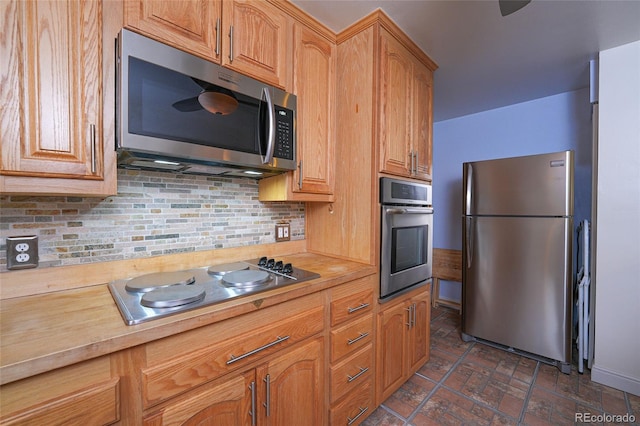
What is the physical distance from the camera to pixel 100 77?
3.10 feet

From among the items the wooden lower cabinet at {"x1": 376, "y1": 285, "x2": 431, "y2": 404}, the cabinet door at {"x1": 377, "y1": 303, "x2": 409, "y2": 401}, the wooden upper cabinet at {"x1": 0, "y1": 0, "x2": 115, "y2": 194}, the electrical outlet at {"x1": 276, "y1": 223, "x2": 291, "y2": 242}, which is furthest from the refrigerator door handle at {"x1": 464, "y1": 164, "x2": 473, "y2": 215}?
the wooden upper cabinet at {"x1": 0, "y1": 0, "x2": 115, "y2": 194}

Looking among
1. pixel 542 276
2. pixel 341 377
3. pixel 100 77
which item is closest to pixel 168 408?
pixel 341 377

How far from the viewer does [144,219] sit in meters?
1.30

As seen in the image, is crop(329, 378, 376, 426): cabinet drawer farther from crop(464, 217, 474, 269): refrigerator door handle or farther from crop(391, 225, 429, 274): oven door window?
crop(464, 217, 474, 269): refrigerator door handle

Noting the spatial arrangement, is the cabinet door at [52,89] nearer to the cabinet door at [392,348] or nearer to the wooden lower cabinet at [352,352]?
the wooden lower cabinet at [352,352]

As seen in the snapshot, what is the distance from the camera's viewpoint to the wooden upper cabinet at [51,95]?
81cm

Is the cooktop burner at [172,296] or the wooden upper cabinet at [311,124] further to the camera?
the wooden upper cabinet at [311,124]

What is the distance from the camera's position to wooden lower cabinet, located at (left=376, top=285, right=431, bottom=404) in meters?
1.63

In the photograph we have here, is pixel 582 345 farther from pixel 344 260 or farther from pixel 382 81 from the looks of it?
pixel 382 81

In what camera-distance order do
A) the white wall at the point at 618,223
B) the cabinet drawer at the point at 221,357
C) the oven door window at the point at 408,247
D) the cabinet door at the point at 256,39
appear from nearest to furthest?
the cabinet drawer at the point at 221,357, the cabinet door at the point at 256,39, the oven door window at the point at 408,247, the white wall at the point at 618,223

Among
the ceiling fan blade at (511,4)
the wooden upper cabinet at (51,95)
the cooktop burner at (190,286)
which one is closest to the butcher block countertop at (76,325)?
the cooktop burner at (190,286)

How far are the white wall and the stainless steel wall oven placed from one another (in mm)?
1211

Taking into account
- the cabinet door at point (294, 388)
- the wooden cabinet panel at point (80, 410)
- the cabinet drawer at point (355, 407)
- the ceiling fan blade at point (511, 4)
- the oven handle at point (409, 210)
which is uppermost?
the ceiling fan blade at point (511, 4)

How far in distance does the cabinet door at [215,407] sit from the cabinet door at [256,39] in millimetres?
1334
